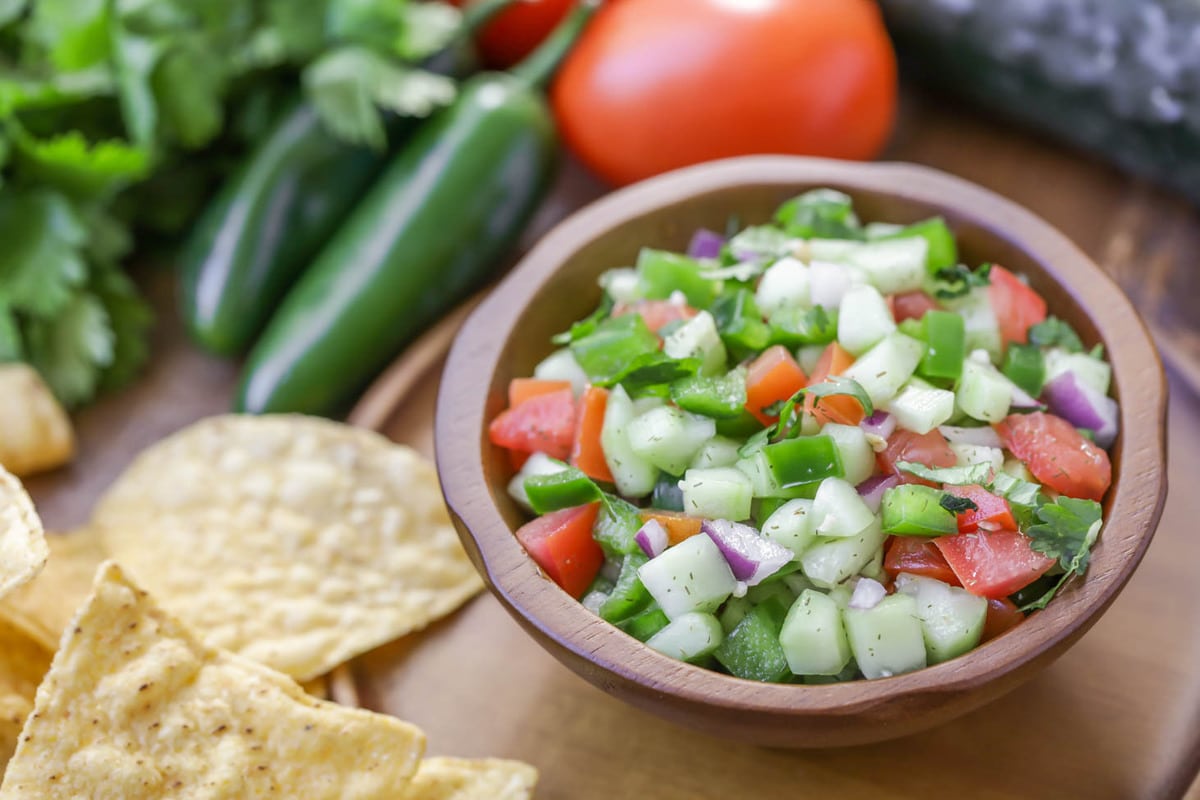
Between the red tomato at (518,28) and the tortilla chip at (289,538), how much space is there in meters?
1.25

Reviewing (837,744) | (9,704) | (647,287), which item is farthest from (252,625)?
(837,744)

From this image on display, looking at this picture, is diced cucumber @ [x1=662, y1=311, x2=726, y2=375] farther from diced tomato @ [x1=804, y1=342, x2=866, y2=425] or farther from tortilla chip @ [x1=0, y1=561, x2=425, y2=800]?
tortilla chip @ [x1=0, y1=561, x2=425, y2=800]

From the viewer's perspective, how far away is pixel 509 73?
2.87m

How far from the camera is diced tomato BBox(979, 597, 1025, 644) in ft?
4.98

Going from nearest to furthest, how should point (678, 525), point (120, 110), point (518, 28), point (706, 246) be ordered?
1. point (678, 525)
2. point (706, 246)
3. point (120, 110)
4. point (518, 28)

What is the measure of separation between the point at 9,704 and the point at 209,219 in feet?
3.94

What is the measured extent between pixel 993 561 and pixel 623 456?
52 centimetres

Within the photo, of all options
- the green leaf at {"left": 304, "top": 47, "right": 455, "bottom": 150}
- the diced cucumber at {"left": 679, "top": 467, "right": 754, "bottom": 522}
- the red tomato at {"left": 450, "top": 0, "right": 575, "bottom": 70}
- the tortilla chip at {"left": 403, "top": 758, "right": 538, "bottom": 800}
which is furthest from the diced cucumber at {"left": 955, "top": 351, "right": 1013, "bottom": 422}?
the red tomato at {"left": 450, "top": 0, "right": 575, "bottom": 70}

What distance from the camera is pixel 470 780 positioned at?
172 cm

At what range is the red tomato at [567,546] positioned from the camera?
1629 millimetres

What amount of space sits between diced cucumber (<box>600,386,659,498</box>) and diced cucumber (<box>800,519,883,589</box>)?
10.2 inches

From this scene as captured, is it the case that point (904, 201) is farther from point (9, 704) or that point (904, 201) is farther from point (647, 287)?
point (9, 704)

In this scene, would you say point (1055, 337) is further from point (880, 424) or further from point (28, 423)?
point (28, 423)

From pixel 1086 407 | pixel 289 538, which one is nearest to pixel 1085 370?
pixel 1086 407
